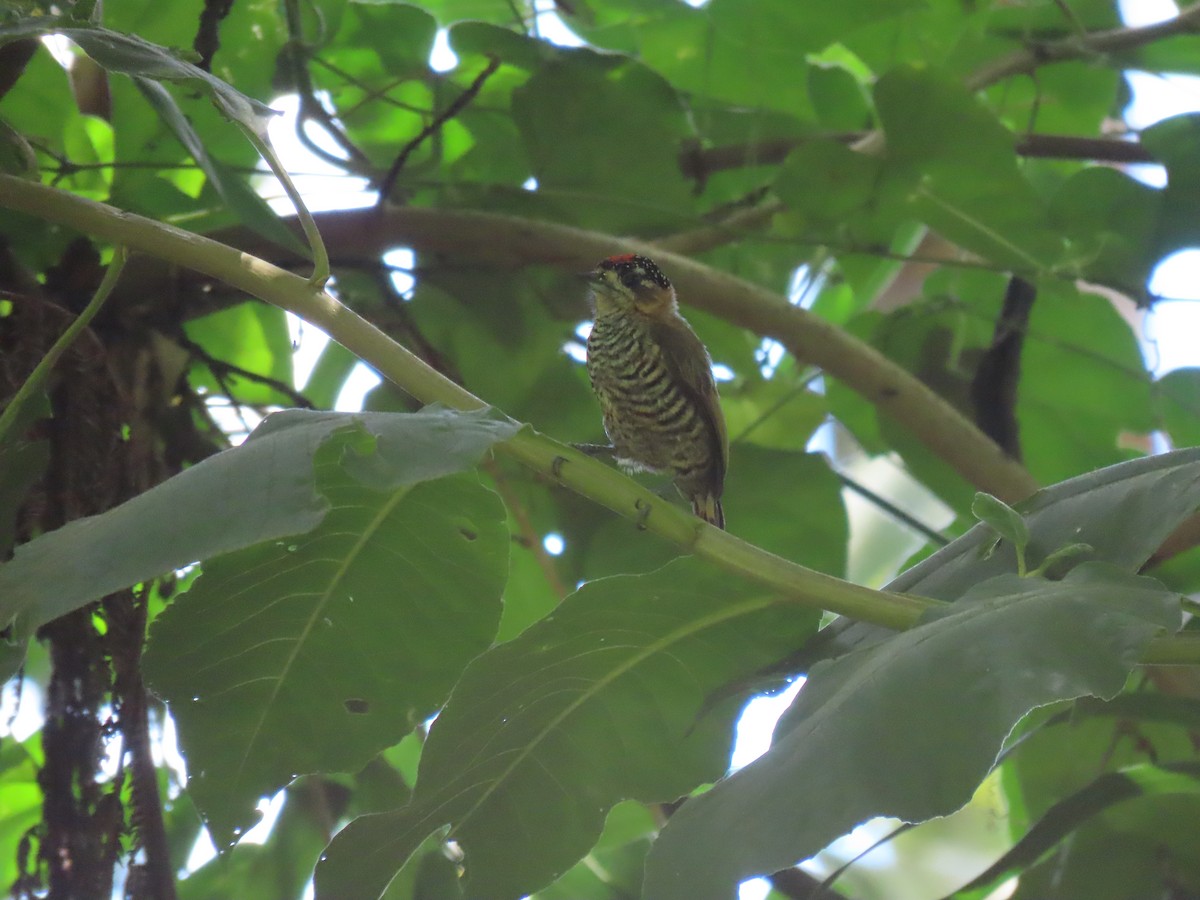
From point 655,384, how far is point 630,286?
8.3 inches

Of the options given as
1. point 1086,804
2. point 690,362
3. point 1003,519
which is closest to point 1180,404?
point 690,362

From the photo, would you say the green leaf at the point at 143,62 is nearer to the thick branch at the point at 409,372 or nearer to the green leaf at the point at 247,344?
the thick branch at the point at 409,372

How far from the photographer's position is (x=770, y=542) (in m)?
1.60

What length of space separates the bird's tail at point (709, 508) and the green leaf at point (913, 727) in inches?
38.0

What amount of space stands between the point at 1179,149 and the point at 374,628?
1320 millimetres

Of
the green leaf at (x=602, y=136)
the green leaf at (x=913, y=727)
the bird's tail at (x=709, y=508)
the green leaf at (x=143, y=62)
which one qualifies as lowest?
the green leaf at (x=913, y=727)

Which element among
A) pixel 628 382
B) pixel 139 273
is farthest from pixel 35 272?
pixel 628 382

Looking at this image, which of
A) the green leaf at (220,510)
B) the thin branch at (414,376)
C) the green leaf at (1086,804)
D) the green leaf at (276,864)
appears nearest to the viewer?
the green leaf at (220,510)

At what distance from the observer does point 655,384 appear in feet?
6.52

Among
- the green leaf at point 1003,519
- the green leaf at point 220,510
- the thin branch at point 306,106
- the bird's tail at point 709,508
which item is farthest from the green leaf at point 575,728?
the thin branch at point 306,106

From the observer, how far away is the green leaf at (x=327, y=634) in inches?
34.1

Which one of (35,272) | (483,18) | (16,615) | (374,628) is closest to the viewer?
(16,615)

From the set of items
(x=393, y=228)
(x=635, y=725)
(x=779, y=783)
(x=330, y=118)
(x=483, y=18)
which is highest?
(x=483, y=18)

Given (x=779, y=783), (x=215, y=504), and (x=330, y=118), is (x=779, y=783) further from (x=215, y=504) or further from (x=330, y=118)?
(x=330, y=118)
